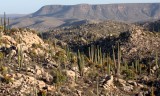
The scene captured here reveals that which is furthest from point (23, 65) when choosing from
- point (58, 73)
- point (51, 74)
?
point (58, 73)

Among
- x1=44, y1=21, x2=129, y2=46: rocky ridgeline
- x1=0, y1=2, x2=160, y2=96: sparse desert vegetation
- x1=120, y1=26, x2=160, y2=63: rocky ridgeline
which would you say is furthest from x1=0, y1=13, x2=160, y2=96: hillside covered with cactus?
x1=44, y1=21, x2=129, y2=46: rocky ridgeline

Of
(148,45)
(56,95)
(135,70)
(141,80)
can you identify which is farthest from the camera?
(148,45)

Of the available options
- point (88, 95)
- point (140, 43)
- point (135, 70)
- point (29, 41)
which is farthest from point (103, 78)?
point (140, 43)

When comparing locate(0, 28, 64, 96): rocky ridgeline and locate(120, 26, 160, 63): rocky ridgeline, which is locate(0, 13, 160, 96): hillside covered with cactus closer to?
locate(0, 28, 64, 96): rocky ridgeline

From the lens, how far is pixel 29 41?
4659cm

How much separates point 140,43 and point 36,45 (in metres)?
19.4

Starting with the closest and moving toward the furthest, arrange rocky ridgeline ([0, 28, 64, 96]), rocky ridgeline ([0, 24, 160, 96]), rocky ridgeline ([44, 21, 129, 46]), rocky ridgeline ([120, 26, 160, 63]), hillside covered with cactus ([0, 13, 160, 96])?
rocky ridgeline ([0, 28, 64, 96]), rocky ridgeline ([0, 24, 160, 96]), hillside covered with cactus ([0, 13, 160, 96]), rocky ridgeline ([120, 26, 160, 63]), rocky ridgeline ([44, 21, 129, 46])

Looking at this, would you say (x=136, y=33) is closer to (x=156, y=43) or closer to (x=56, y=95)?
(x=156, y=43)

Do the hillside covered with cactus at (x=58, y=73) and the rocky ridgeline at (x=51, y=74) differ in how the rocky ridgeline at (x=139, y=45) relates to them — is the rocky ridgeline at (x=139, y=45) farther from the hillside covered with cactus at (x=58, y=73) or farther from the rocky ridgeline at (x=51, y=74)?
the rocky ridgeline at (x=51, y=74)

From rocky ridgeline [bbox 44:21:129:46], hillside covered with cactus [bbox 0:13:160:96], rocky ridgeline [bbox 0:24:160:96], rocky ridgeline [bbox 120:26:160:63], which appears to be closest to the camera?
rocky ridgeline [bbox 0:24:160:96]

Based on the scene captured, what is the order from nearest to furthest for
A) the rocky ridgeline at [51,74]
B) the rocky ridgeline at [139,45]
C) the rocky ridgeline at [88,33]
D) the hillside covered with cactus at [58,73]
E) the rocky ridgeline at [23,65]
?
the rocky ridgeline at [23,65] → the rocky ridgeline at [51,74] → the hillside covered with cactus at [58,73] → the rocky ridgeline at [139,45] → the rocky ridgeline at [88,33]

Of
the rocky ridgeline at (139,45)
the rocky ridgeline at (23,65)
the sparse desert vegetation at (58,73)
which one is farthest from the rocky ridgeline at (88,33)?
the rocky ridgeline at (23,65)

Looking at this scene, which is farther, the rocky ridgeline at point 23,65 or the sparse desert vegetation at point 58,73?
the sparse desert vegetation at point 58,73

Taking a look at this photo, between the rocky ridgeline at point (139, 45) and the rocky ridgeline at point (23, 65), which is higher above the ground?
the rocky ridgeline at point (23, 65)
